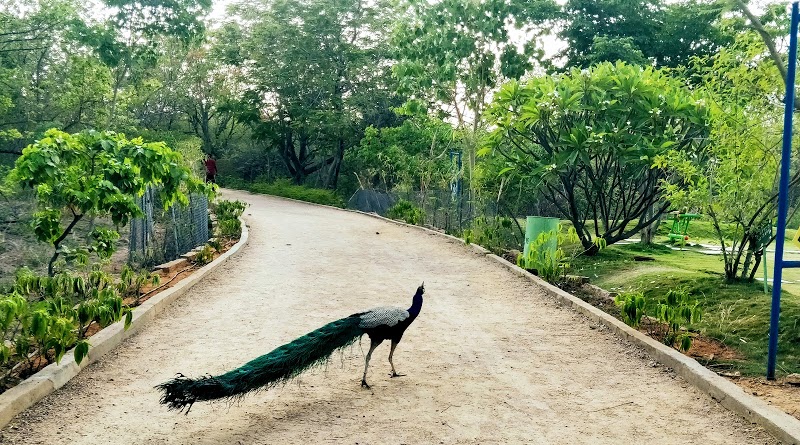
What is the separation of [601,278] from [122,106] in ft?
66.0

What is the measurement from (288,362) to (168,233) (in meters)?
8.48

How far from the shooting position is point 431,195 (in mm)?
19406

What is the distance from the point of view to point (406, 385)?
469 centimetres

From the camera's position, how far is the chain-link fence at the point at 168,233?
10.2m

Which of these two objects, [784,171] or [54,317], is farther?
[784,171]

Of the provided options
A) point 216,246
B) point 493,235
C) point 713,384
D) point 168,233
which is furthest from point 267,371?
point 493,235

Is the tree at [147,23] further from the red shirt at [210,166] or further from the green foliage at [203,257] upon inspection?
Result: the green foliage at [203,257]

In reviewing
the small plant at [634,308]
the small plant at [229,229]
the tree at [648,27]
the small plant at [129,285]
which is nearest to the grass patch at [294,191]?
the tree at [648,27]

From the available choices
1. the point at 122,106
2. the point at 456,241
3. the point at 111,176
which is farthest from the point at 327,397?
the point at 122,106

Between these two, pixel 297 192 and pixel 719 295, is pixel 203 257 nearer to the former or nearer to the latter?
pixel 719 295

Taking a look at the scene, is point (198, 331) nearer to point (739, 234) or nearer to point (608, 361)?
point (608, 361)

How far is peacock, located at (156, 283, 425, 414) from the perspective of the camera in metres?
3.53

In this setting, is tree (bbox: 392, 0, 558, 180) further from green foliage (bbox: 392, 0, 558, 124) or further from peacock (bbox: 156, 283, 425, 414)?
peacock (bbox: 156, 283, 425, 414)

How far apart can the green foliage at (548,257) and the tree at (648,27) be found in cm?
1490
